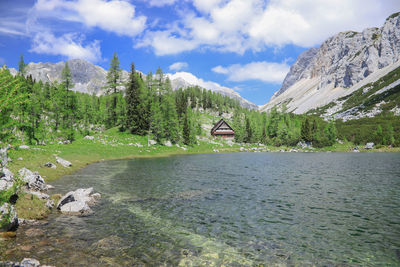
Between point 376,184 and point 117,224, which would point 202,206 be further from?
point 376,184

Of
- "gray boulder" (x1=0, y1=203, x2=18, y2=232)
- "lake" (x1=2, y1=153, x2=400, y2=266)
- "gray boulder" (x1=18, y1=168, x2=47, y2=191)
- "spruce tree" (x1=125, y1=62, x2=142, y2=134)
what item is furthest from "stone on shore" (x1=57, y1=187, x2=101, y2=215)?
"spruce tree" (x1=125, y1=62, x2=142, y2=134)

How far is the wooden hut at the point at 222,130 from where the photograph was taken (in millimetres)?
134250

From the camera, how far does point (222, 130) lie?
135875 mm

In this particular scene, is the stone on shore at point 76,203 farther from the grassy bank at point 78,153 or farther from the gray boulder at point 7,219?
the gray boulder at point 7,219

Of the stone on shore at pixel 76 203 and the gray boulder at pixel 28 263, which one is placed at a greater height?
the gray boulder at pixel 28 263

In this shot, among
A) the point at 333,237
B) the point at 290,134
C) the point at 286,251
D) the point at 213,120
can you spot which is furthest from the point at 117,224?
the point at 213,120

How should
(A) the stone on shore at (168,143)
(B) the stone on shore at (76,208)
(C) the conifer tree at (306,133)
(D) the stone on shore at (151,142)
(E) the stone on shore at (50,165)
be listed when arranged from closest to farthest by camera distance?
(B) the stone on shore at (76,208) → (E) the stone on shore at (50,165) → (D) the stone on shore at (151,142) → (A) the stone on shore at (168,143) → (C) the conifer tree at (306,133)

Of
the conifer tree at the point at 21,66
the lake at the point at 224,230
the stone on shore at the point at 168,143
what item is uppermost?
the conifer tree at the point at 21,66

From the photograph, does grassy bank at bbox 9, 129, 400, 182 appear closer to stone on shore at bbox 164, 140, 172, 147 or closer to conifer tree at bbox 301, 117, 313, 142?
stone on shore at bbox 164, 140, 172, 147

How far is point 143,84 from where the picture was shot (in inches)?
3693

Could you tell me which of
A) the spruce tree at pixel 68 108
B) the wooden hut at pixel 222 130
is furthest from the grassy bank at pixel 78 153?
the wooden hut at pixel 222 130

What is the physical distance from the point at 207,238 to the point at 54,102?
59709 mm

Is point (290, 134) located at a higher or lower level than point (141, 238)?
higher

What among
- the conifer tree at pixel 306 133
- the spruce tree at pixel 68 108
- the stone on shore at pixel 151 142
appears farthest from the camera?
the conifer tree at pixel 306 133
